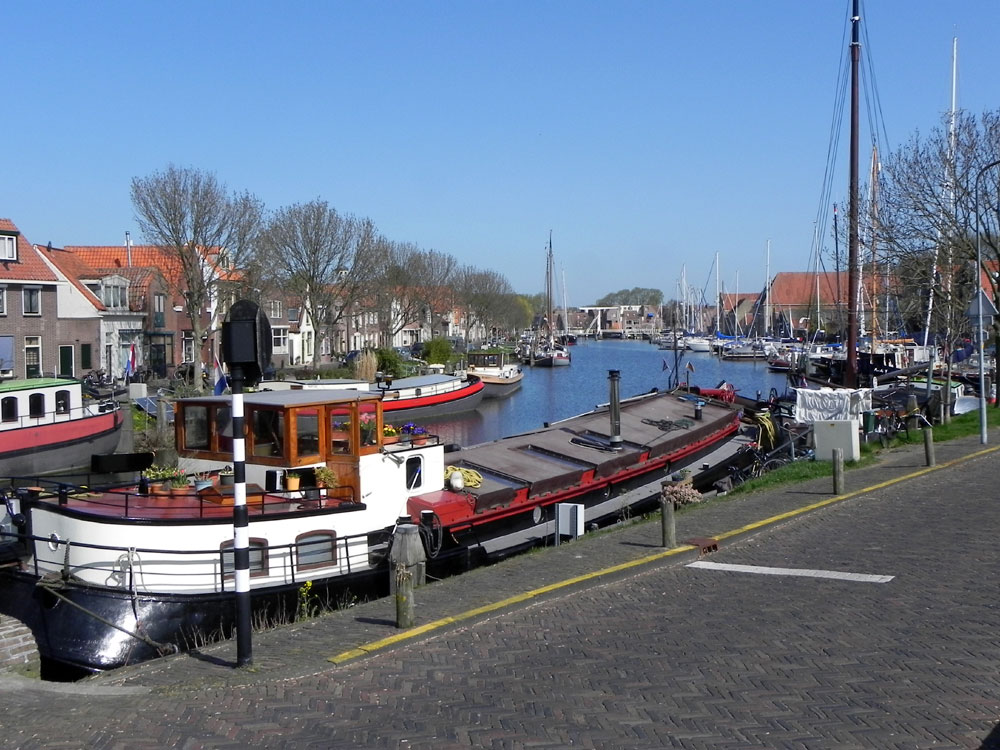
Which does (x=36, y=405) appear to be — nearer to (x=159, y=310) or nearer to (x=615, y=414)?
(x=615, y=414)

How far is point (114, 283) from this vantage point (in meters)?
54.9

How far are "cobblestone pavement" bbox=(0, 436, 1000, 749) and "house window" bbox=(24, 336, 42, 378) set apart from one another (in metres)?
40.1

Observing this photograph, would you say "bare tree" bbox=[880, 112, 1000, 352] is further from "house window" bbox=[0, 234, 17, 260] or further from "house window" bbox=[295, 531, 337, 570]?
"house window" bbox=[0, 234, 17, 260]

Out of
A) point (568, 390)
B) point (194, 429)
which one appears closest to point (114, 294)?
point (568, 390)

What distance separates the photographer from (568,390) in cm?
7388

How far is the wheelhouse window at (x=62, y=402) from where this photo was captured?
3102 centimetres

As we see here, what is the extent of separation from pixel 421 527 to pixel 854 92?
95.5 feet

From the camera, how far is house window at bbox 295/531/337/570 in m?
14.5

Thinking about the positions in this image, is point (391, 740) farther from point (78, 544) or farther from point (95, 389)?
point (95, 389)

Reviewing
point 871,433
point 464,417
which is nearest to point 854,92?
point 871,433

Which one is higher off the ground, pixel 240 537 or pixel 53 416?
pixel 240 537

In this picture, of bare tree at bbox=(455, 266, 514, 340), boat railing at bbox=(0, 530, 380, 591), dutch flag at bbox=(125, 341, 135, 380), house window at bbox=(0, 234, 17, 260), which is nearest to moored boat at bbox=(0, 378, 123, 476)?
boat railing at bbox=(0, 530, 380, 591)

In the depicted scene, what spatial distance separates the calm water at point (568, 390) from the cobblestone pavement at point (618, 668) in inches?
1280

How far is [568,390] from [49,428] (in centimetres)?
4792
